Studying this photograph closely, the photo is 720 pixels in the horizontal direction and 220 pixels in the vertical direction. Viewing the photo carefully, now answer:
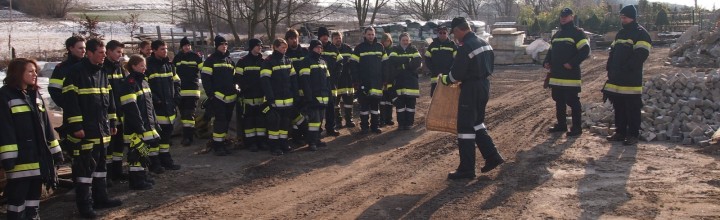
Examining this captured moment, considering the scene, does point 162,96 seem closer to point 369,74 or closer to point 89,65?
point 89,65

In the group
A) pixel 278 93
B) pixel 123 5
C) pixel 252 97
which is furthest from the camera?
pixel 123 5

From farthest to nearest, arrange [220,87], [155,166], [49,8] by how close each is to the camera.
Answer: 1. [49,8]
2. [220,87]
3. [155,166]

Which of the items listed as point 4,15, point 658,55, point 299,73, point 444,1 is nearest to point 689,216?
point 299,73

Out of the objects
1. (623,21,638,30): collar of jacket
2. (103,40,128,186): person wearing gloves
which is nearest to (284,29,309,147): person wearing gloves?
(103,40,128,186): person wearing gloves

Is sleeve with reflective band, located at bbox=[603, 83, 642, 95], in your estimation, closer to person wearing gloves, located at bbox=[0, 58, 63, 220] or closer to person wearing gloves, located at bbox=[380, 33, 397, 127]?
person wearing gloves, located at bbox=[380, 33, 397, 127]

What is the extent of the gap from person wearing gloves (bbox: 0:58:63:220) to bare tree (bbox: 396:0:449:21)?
37180 millimetres

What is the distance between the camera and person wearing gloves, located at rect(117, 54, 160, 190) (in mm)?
7496

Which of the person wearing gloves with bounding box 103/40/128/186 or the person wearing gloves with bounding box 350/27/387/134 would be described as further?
the person wearing gloves with bounding box 350/27/387/134

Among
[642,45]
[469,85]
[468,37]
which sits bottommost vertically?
[469,85]

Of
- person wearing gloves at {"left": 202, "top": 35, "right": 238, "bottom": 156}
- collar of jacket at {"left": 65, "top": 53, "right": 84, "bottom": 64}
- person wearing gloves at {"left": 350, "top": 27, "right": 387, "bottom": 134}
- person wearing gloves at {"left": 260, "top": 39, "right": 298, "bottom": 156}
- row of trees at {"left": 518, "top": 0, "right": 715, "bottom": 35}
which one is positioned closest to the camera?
collar of jacket at {"left": 65, "top": 53, "right": 84, "bottom": 64}

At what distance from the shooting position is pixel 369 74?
11.5 meters

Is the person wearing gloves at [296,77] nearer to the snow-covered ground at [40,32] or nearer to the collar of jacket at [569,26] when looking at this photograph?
the collar of jacket at [569,26]

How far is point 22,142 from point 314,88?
192 inches

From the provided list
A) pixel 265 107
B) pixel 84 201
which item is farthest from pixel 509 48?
pixel 84 201
